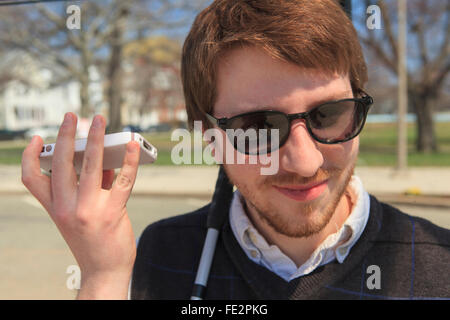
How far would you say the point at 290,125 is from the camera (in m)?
1.08

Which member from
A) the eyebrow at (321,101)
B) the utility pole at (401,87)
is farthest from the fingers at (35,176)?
the utility pole at (401,87)

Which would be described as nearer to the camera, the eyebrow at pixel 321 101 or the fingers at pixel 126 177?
the fingers at pixel 126 177

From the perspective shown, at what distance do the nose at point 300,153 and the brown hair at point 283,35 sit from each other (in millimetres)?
167

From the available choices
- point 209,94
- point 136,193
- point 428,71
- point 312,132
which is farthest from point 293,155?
point 428,71

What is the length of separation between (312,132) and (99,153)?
0.54 meters

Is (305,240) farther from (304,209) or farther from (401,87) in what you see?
(401,87)

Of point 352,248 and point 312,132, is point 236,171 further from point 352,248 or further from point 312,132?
point 352,248

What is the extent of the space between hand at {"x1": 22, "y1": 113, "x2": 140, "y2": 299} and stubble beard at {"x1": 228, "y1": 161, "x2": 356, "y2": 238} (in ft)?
1.34

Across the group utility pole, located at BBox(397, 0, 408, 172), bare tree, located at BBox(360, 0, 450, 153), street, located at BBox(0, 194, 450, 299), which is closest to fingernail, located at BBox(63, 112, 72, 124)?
street, located at BBox(0, 194, 450, 299)

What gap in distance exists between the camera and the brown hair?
1.08m

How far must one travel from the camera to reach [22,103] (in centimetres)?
3981

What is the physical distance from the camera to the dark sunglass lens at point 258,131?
3.54 ft

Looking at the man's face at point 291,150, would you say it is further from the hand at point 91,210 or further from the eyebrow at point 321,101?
the hand at point 91,210
